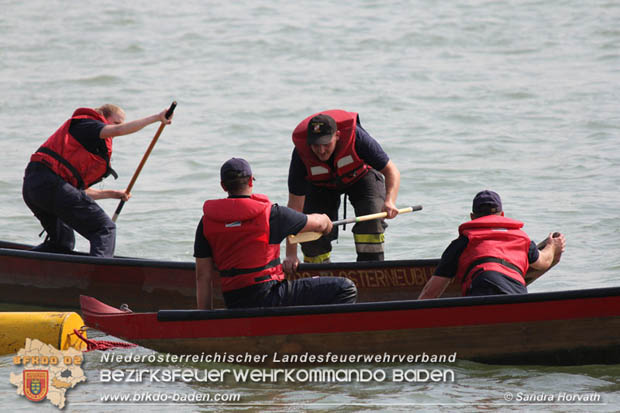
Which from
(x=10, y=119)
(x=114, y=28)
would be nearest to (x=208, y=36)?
A: (x=114, y=28)

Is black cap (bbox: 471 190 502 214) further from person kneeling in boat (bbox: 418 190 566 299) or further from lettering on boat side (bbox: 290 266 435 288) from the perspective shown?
lettering on boat side (bbox: 290 266 435 288)

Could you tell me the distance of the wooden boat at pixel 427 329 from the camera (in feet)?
18.8

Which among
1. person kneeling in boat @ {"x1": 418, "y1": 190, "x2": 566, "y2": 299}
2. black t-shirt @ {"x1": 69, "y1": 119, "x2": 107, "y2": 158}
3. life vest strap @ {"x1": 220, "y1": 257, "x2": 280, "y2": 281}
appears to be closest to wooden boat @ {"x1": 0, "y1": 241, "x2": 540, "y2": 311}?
black t-shirt @ {"x1": 69, "y1": 119, "x2": 107, "y2": 158}

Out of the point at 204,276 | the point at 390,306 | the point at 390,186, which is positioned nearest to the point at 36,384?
the point at 204,276

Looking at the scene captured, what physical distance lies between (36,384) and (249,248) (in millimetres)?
1667

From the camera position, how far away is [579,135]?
595 inches

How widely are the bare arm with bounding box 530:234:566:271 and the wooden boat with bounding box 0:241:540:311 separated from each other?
1.11m

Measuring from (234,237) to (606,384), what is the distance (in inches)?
97.6

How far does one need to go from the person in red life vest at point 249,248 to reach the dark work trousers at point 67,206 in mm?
2196

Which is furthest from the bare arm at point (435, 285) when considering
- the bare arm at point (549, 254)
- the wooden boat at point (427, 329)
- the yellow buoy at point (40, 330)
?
the yellow buoy at point (40, 330)

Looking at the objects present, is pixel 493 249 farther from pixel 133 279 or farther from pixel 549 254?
pixel 133 279

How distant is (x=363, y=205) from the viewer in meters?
7.30

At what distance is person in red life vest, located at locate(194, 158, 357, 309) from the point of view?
565cm

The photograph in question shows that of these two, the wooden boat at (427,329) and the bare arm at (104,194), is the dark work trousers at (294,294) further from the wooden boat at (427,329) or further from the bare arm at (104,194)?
the bare arm at (104,194)
